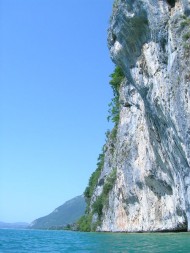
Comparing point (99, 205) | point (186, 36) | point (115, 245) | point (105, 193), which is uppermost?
point (186, 36)

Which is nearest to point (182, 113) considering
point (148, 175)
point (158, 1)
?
point (158, 1)

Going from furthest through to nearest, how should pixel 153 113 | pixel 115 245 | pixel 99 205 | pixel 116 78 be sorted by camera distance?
pixel 99 205
pixel 116 78
pixel 153 113
pixel 115 245

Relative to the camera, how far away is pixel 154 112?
1164 inches

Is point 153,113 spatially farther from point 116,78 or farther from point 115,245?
point 116,78

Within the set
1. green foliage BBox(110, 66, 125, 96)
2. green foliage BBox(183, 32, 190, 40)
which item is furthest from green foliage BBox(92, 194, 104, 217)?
green foliage BBox(183, 32, 190, 40)

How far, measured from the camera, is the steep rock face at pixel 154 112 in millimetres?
25344

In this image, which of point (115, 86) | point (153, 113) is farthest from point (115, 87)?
point (153, 113)

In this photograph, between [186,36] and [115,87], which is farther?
[115,87]

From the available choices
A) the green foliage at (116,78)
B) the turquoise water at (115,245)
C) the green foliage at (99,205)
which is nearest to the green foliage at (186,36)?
the turquoise water at (115,245)

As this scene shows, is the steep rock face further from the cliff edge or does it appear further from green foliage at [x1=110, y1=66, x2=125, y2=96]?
green foliage at [x1=110, y1=66, x2=125, y2=96]

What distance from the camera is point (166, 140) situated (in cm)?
2891

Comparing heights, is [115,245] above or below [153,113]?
below

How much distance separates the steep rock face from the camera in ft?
83.1

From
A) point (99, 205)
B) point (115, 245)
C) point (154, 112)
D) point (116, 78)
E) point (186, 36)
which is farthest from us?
point (99, 205)
